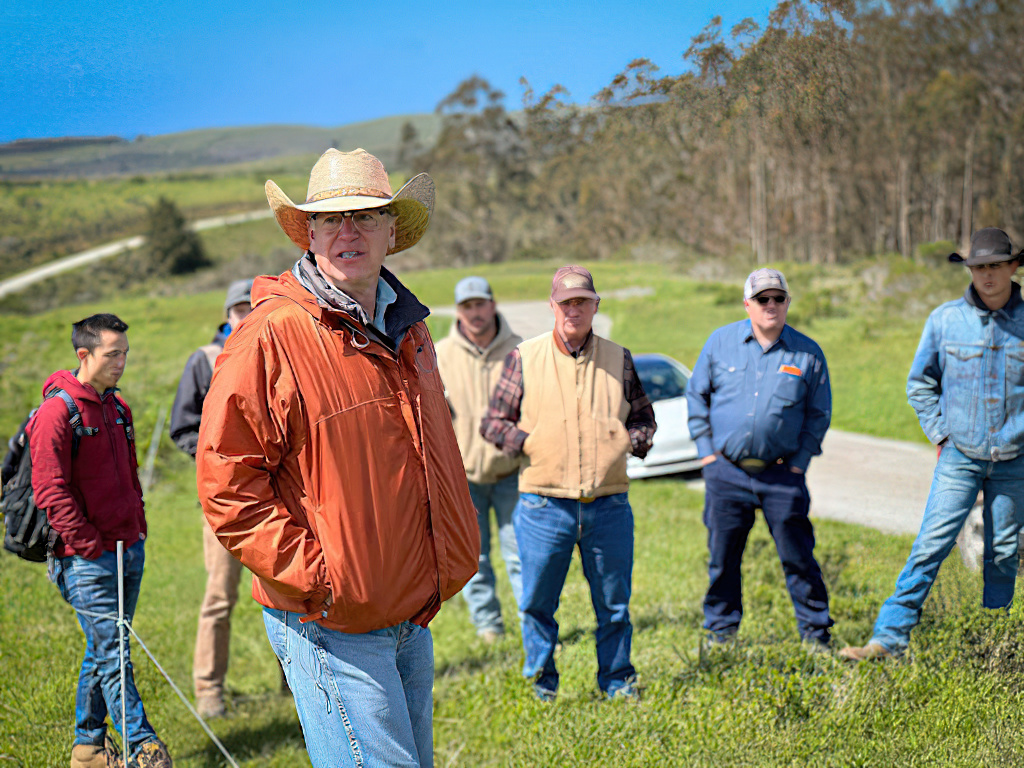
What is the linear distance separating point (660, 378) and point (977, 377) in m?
6.82

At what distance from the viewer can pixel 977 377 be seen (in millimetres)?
4129

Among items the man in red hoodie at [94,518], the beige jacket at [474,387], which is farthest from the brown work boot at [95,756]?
the beige jacket at [474,387]

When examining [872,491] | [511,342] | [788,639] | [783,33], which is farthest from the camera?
[872,491]

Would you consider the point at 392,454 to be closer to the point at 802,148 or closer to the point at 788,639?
the point at 788,639

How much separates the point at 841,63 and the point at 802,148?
154 centimetres

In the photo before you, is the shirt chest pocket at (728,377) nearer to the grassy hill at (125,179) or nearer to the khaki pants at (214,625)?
the grassy hill at (125,179)

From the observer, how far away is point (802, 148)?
23.5ft

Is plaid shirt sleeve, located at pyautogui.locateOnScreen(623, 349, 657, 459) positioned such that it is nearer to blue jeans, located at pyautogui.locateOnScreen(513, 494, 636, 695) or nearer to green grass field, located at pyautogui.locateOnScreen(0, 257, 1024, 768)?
blue jeans, located at pyautogui.locateOnScreen(513, 494, 636, 695)

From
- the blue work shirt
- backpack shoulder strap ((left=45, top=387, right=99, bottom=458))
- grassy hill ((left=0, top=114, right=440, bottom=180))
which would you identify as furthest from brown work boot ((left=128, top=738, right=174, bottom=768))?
the blue work shirt

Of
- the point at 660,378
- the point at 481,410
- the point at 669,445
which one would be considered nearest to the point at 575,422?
the point at 481,410

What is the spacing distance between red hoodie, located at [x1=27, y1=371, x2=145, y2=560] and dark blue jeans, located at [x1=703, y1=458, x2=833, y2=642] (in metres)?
3.01

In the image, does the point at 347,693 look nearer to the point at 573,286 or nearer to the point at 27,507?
the point at 27,507

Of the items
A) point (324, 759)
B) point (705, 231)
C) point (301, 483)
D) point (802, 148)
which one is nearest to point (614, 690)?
point (324, 759)

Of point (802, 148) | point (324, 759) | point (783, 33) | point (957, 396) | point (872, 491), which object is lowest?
point (872, 491)
